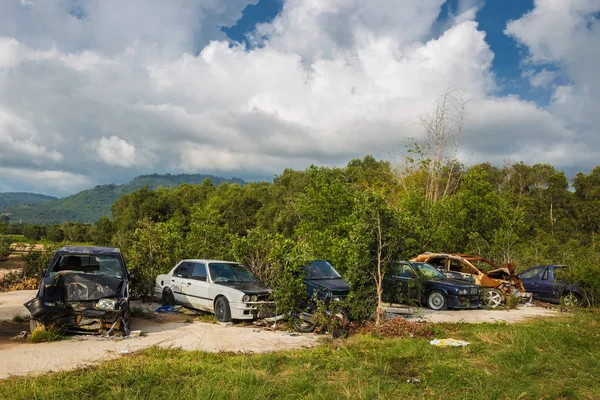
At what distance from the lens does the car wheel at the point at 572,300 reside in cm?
1492

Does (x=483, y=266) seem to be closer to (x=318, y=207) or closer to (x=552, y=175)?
(x=318, y=207)

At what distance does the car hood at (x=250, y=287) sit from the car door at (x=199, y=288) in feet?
1.66

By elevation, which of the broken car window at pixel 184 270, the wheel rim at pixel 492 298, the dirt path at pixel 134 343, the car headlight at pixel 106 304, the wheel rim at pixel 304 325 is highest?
the broken car window at pixel 184 270

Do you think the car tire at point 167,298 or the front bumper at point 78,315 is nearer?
the front bumper at point 78,315

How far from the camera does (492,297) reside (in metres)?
15.5

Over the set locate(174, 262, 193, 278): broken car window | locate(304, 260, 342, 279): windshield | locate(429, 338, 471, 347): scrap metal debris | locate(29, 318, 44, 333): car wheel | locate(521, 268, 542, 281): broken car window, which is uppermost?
locate(521, 268, 542, 281): broken car window

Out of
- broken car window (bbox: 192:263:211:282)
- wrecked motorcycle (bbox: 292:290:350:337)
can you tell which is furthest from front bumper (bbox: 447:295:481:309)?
broken car window (bbox: 192:263:211:282)

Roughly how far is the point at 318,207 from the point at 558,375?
37.8 feet

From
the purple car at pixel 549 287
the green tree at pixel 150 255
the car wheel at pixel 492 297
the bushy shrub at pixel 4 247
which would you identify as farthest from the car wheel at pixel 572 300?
the bushy shrub at pixel 4 247

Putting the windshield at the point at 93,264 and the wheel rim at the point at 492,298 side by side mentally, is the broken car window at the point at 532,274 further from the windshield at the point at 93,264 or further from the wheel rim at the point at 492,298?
the windshield at the point at 93,264

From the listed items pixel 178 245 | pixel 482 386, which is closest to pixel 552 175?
pixel 178 245

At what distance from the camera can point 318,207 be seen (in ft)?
57.5

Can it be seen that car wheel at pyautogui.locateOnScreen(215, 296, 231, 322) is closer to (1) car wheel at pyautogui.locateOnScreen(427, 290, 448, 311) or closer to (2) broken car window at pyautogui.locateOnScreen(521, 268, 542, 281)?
(1) car wheel at pyautogui.locateOnScreen(427, 290, 448, 311)

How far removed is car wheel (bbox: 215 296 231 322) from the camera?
419 inches
